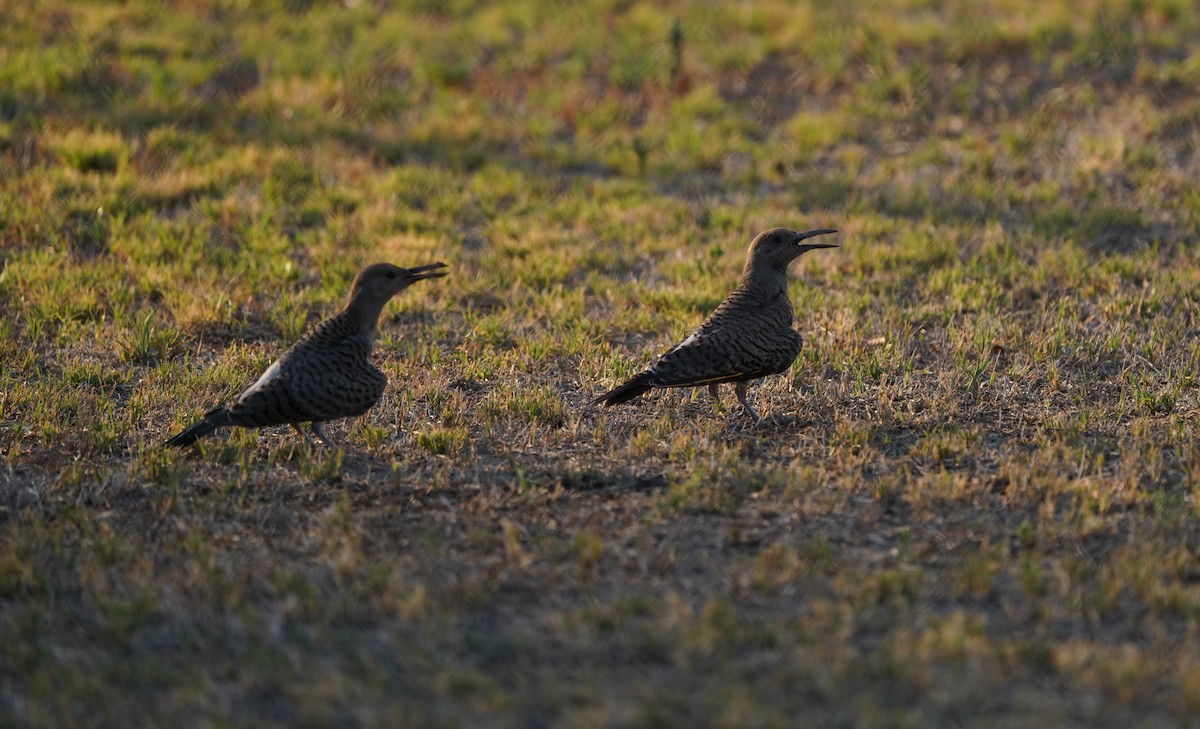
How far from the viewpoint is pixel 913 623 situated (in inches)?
204

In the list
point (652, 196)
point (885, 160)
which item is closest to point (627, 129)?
point (652, 196)

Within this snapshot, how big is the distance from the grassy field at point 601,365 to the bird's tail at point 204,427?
11 centimetres

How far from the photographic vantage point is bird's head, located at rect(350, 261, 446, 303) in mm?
6973

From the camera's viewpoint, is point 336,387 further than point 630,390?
No

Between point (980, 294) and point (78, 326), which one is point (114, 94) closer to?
point (78, 326)

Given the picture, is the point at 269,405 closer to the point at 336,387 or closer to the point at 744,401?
the point at 336,387

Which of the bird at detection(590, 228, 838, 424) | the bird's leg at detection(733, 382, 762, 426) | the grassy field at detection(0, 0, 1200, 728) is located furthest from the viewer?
the bird's leg at detection(733, 382, 762, 426)

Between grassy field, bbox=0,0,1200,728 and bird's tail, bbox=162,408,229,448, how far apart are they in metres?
0.11

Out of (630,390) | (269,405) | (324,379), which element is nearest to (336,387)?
(324,379)

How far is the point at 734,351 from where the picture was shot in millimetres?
7109

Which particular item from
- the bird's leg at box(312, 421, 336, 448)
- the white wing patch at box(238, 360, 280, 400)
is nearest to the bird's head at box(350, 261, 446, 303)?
the white wing patch at box(238, 360, 280, 400)

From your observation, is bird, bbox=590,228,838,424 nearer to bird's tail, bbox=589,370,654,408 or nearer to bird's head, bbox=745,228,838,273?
bird's tail, bbox=589,370,654,408

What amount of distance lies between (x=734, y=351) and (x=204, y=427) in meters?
2.78

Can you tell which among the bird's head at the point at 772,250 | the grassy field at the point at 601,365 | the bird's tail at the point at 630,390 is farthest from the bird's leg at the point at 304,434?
the bird's head at the point at 772,250
